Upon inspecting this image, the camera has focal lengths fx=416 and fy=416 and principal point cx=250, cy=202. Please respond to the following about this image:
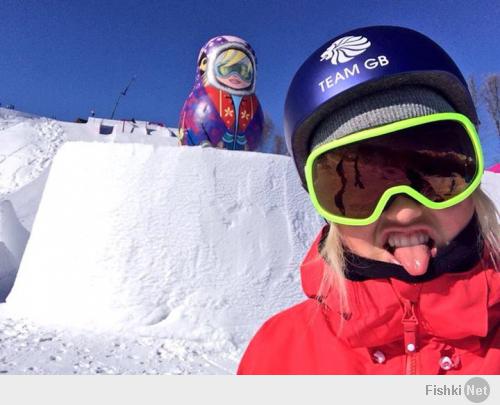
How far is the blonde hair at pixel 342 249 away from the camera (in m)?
0.96

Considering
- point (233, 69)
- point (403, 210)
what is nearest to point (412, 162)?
point (403, 210)

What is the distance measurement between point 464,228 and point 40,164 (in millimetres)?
17765

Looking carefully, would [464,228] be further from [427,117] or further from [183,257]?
[183,257]

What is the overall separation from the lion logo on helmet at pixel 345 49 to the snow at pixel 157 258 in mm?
3187

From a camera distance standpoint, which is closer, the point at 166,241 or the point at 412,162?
the point at 412,162

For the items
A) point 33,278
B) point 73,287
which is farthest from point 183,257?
point 33,278

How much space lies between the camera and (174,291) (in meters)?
4.68

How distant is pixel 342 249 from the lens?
107cm

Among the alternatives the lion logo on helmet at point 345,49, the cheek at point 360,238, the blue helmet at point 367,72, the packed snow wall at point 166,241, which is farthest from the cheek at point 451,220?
the packed snow wall at point 166,241

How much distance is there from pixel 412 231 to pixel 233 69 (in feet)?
19.9

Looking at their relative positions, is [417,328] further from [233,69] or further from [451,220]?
[233,69]

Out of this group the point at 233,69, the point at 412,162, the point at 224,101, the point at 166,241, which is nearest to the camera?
the point at 412,162

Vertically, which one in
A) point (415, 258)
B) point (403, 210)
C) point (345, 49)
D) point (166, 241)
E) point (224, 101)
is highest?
point (224, 101)

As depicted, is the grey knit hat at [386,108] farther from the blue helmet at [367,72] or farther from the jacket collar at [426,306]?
the jacket collar at [426,306]
